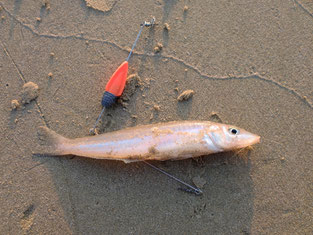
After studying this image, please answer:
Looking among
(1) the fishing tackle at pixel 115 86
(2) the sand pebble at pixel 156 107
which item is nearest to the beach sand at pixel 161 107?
(2) the sand pebble at pixel 156 107

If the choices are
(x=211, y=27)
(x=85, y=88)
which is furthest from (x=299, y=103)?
(x=85, y=88)

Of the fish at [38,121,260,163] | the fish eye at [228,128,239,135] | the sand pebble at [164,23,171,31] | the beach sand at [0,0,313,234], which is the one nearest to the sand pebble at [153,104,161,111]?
the beach sand at [0,0,313,234]

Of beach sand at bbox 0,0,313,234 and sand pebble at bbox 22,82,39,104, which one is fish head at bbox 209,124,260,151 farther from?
sand pebble at bbox 22,82,39,104

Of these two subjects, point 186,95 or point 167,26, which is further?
point 167,26

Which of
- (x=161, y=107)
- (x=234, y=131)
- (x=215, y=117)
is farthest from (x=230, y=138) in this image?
(x=161, y=107)

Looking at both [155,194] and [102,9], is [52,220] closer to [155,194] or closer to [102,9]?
[155,194]

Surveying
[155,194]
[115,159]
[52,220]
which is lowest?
[52,220]

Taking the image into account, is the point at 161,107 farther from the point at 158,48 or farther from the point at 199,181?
the point at 199,181
